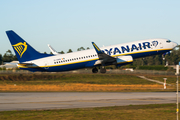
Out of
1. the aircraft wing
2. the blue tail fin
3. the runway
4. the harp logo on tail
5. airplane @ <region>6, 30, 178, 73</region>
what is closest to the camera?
the runway

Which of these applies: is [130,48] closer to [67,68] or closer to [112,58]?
[112,58]

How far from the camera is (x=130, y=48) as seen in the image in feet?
164

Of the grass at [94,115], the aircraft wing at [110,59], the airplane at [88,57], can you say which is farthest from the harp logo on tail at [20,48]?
the grass at [94,115]

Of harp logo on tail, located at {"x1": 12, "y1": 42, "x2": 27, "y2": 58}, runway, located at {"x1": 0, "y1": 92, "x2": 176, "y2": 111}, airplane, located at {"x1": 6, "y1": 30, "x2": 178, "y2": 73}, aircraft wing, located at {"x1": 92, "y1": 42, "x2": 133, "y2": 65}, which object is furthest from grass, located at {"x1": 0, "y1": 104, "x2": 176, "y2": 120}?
harp logo on tail, located at {"x1": 12, "y1": 42, "x2": 27, "y2": 58}

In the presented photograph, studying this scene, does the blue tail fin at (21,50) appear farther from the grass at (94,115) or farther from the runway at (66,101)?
the grass at (94,115)

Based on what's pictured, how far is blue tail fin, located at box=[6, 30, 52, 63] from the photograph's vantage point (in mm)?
51438

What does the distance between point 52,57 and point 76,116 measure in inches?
1171

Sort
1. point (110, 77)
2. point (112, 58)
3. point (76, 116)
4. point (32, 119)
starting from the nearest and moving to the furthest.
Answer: point (32, 119) → point (76, 116) → point (112, 58) → point (110, 77)

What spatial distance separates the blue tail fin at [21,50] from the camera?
51.4 meters

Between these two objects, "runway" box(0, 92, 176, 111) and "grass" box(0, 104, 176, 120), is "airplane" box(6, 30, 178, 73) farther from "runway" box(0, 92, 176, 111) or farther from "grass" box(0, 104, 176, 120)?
"grass" box(0, 104, 176, 120)

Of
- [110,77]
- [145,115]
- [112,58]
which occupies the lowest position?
[110,77]

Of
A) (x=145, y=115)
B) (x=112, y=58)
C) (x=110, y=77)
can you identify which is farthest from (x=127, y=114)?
(x=110, y=77)

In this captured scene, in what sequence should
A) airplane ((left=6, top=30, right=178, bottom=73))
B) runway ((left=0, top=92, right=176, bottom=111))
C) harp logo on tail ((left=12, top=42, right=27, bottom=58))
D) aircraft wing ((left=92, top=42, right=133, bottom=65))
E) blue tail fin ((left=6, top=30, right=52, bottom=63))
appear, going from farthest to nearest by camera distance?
harp logo on tail ((left=12, top=42, right=27, bottom=58)), blue tail fin ((left=6, top=30, right=52, bottom=63)), airplane ((left=6, top=30, right=178, bottom=73)), aircraft wing ((left=92, top=42, right=133, bottom=65)), runway ((left=0, top=92, right=176, bottom=111))

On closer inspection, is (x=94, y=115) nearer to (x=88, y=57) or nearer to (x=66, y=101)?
(x=66, y=101)
